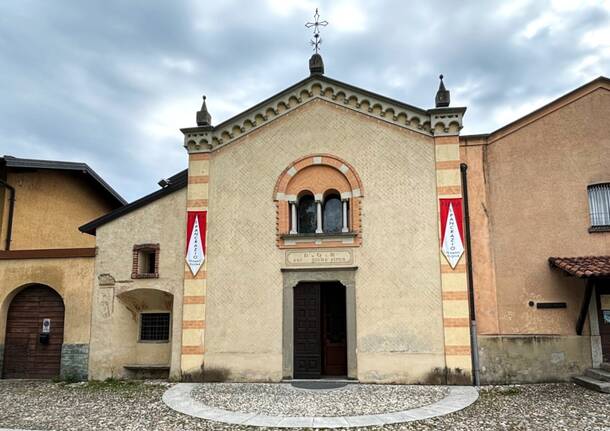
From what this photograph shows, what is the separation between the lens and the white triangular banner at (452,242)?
11898 millimetres

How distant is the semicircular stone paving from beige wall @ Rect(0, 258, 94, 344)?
4529 mm

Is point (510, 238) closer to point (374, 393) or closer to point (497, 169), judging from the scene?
point (497, 169)

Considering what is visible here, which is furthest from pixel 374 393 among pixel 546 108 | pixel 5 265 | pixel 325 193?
pixel 5 265

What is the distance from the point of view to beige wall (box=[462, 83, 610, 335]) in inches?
468

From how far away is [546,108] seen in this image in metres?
12.5

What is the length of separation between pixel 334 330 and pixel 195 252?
425 cm

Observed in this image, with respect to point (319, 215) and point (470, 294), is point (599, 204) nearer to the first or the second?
point (470, 294)

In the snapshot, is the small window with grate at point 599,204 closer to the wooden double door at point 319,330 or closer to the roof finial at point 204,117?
the wooden double door at point 319,330

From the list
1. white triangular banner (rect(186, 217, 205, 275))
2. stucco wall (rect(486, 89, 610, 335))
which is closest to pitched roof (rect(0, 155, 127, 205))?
white triangular banner (rect(186, 217, 205, 275))

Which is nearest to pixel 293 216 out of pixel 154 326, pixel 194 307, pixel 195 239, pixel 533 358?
pixel 195 239

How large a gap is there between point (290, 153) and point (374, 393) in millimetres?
6478

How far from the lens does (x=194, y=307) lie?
12.7m

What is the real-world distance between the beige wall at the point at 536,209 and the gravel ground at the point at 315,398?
289 cm

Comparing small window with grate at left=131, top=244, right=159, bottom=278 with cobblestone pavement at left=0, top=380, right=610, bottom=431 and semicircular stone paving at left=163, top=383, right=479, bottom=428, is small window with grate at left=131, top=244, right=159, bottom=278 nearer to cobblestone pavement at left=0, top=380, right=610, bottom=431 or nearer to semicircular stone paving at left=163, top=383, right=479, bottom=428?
cobblestone pavement at left=0, top=380, right=610, bottom=431
